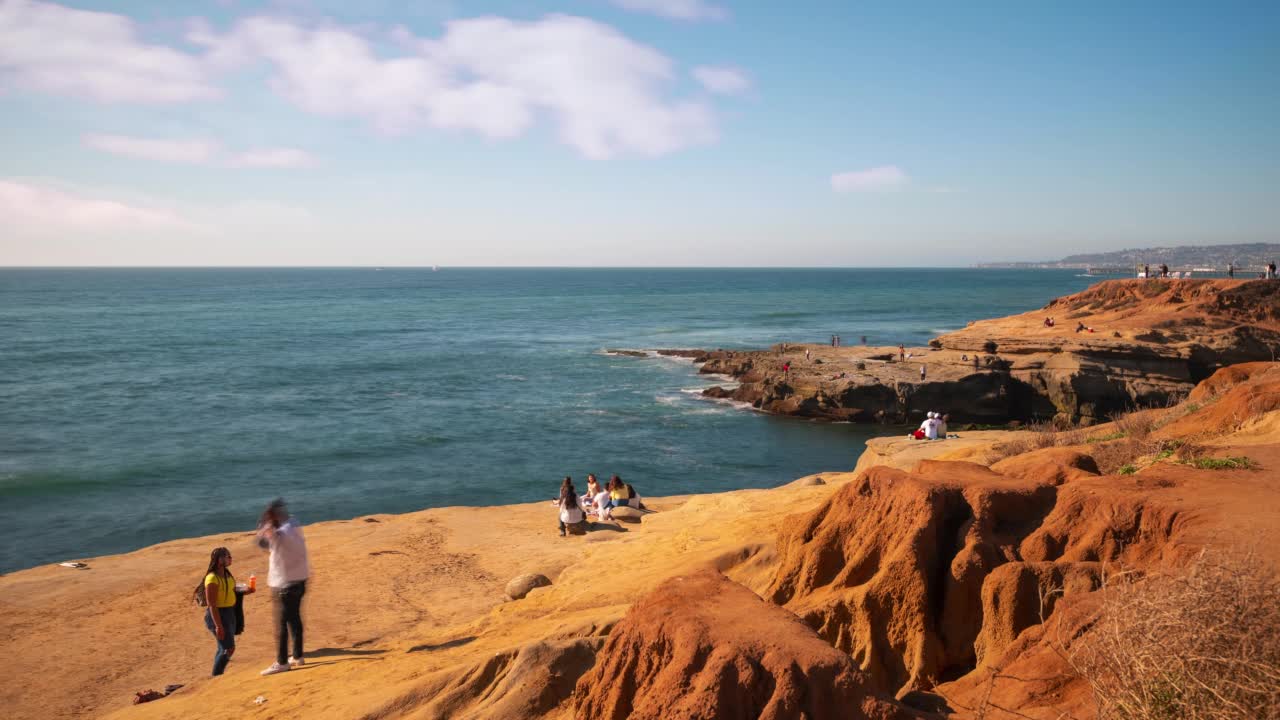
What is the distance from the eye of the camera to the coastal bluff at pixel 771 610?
571 centimetres

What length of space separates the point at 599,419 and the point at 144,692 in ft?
90.2

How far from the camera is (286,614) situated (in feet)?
31.5

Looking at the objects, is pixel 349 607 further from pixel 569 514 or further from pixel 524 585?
pixel 569 514

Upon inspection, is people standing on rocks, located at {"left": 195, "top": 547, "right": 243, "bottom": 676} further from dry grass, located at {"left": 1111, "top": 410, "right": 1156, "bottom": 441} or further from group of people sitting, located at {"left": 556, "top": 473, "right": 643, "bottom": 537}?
dry grass, located at {"left": 1111, "top": 410, "right": 1156, "bottom": 441}

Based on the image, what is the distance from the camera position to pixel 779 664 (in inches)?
203

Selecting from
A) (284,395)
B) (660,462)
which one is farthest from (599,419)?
(284,395)

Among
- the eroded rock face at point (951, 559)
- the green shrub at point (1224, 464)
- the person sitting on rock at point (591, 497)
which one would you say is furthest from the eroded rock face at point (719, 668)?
the person sitting on rock at point (591, 497)

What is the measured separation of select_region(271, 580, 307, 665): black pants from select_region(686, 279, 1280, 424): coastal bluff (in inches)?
1204

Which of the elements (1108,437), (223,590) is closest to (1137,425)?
(1108,437)

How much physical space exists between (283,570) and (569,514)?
7526 millimetres

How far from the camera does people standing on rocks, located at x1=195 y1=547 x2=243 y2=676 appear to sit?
9.81 m

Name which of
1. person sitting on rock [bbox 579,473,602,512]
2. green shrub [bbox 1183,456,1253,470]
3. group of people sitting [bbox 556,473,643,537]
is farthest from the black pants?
green shrub [bbox 1183,456,1253,470]

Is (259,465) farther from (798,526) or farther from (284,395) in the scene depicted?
(798,526)

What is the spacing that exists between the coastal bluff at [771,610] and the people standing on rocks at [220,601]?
37 centimetres
